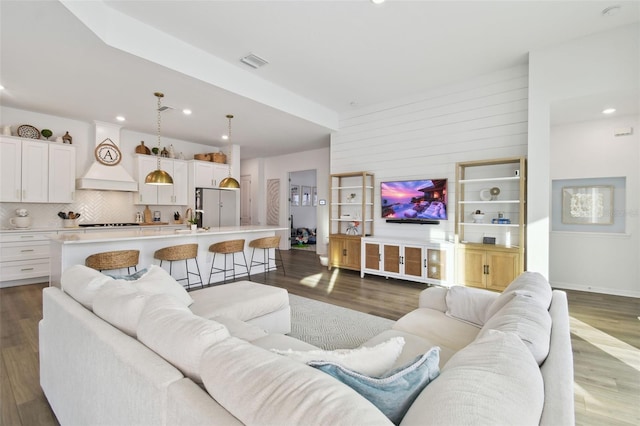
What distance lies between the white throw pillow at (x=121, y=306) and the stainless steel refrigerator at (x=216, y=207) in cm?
555

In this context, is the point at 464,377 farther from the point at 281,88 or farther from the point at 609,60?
the point at 281,88

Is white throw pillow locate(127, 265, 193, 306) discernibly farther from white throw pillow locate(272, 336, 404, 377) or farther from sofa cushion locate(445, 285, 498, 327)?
sofa cushion locate(445, 285, 498, 327)

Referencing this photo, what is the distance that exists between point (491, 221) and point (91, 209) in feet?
24.1

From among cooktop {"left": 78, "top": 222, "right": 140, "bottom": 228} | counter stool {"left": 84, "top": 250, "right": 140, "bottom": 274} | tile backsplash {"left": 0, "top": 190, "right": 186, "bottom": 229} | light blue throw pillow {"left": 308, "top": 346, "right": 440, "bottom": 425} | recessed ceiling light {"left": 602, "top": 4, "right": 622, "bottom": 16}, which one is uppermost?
recessed ceiling light {"left": 602, "top": 4, "right": 622, "bottom": 16}

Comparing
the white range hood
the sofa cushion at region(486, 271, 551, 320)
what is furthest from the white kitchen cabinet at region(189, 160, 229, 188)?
the sofa cushion at region(486, 271, 551, 320)

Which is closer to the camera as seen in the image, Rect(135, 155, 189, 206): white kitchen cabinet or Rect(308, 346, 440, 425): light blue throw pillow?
Rect(308, 346, 440, 425): light blue throw pillow

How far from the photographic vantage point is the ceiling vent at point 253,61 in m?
4.01

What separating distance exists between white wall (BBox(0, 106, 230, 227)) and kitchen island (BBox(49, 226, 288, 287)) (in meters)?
2.00

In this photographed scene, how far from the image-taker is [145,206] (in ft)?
22.4

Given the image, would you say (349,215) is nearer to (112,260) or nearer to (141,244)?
(141,244)

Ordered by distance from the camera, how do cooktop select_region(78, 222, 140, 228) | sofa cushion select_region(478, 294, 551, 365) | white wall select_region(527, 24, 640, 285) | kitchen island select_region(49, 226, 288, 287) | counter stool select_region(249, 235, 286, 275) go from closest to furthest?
sofa cushion select_region(478, 294, 551, 365) < white wall select_region(527, 24, 640, 285) < kitchen island select_region(49, 226, 288, 287) < counter stool select_region(249, 235, 286, 275) < cooktop select_region(78, 222, 140, 228)

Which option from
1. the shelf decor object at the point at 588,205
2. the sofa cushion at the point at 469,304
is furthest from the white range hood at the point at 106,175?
the shelf decor object at the point at 588,205

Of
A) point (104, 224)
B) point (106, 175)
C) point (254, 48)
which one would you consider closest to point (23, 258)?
point (104, 224)

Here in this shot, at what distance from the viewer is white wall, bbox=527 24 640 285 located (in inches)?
138
